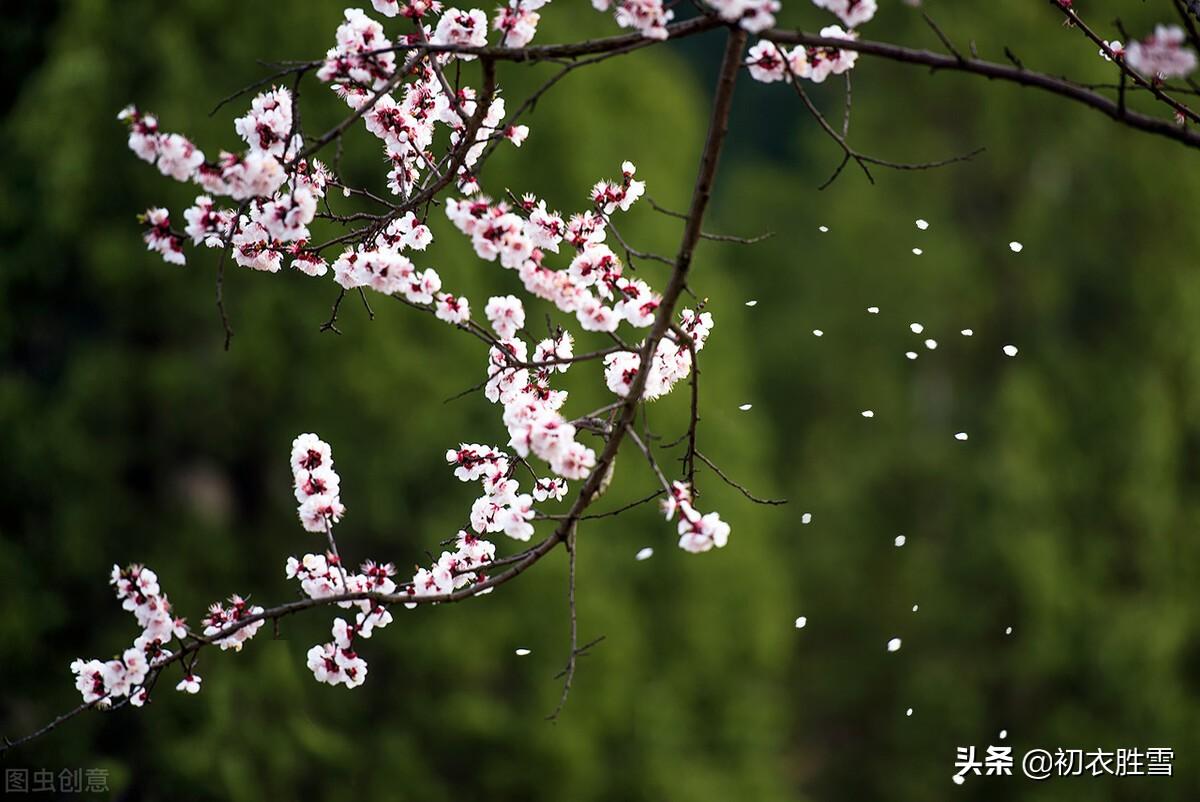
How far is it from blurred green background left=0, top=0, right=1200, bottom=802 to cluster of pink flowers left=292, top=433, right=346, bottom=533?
361cm

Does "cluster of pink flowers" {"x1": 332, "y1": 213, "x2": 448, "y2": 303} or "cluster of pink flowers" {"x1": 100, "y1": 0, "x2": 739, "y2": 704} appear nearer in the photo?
"cluster of pink flowers" {"x1": 100, "y1": 0, "x2": 739, "y2": 704}

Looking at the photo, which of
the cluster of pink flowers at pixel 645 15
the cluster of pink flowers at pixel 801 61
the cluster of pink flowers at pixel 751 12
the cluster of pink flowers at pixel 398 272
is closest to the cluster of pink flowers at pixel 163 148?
the cluster of pink flowers at pixel 398 272

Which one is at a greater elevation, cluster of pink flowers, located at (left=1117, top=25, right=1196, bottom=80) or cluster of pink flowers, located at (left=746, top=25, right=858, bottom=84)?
cluster of pink flowers, located at (left=746, top=25, right=858, bottom=84)

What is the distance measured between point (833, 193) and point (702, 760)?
6.03 meters

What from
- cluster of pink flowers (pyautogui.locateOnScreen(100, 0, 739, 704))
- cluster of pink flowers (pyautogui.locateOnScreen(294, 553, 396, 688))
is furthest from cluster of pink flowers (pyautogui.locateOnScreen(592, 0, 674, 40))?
cluster of pink flowers (pyautogui.locateOnScreen(294, 553, 396, 688))

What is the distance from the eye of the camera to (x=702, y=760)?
8.68 m

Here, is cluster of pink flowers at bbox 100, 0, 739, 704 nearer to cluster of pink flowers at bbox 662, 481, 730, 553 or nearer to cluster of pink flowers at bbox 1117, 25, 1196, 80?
cluster of pink flowers at bbox 662, 481, 730, 553

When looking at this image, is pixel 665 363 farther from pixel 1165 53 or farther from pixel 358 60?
pixel 1165 53

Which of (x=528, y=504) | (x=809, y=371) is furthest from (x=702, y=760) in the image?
(x=528, y=504)

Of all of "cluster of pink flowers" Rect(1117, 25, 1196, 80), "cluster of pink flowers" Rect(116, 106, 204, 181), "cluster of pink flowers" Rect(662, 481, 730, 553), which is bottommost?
"cluster of pink flowers" Rect(662, 481, 730, 553)

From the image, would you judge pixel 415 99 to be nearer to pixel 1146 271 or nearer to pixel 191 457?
pixel 191 457

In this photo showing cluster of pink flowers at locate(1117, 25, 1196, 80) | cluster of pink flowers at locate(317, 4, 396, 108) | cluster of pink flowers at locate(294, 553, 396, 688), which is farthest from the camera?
cluster of pink flowers at locate(294, 553, 396, 688)

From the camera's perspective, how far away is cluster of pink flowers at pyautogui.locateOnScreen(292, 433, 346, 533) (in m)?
2.94

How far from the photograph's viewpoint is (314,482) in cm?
296
